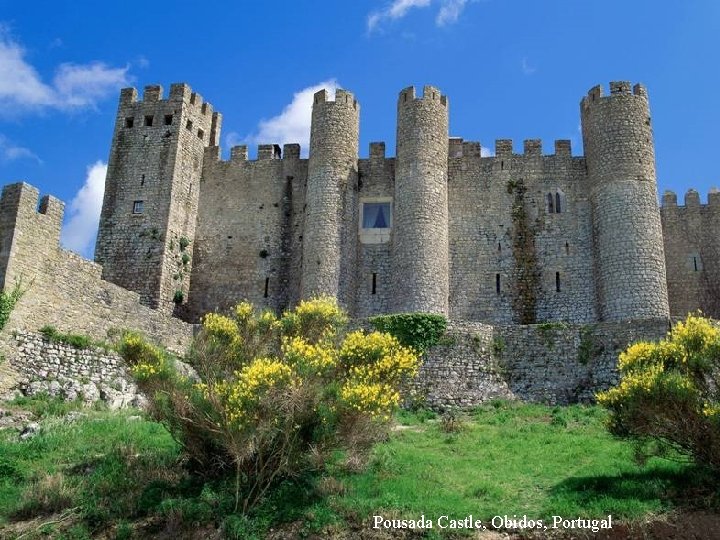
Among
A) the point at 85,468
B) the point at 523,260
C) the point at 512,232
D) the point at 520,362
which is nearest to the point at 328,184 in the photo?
the point at 512,232

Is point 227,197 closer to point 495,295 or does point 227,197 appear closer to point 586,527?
point 495,295

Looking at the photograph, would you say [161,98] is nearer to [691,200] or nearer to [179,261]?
[179,261]

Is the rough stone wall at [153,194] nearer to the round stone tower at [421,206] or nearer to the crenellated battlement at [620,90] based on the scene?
the round stone tower at [421,206]

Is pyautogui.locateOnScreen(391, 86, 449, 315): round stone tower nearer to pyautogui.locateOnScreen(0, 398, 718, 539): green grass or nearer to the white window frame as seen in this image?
the white window frame

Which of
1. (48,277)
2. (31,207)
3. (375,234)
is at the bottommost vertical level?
(48,277)

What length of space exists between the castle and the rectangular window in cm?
6

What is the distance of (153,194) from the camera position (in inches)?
1318

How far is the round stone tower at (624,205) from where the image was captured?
29.8 metres

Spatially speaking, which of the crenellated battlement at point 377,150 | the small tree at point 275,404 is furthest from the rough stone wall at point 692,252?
the small tree at point 275,404

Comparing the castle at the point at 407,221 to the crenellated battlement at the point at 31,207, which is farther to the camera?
the castle at the point at 407,221

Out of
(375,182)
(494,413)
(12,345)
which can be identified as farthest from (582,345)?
(12,345)

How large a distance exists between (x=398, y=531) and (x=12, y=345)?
41.4 ft

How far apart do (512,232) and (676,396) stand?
19421 mm

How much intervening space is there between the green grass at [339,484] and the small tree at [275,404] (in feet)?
2.00
